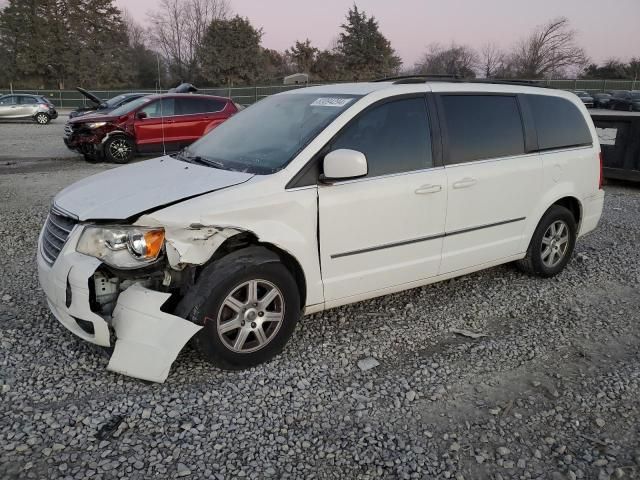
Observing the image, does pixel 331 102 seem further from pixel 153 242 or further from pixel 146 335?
pixel 146 335

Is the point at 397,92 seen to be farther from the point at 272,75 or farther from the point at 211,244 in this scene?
the point at 272,75

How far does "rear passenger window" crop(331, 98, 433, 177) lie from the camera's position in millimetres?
3619

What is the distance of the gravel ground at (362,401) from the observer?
257 cm

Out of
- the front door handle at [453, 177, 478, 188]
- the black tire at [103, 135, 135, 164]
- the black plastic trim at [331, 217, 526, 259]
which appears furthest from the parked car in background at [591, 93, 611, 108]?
the front door handle at [453, 177, 478, 188]

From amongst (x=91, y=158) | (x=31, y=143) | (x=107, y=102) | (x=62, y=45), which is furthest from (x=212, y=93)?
(x=91, y=158)

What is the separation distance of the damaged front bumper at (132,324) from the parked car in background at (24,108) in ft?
84.1

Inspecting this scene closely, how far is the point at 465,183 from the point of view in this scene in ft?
13.3

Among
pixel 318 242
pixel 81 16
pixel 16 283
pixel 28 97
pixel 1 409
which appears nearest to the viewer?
pixel 1 409

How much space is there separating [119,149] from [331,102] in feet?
33.2

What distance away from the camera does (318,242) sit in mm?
3447

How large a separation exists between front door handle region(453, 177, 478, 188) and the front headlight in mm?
2236

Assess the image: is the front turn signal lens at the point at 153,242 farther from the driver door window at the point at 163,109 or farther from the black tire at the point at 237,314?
the driver door window at the point at 163,109

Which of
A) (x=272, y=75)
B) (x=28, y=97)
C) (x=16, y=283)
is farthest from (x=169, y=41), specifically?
(x=16, y=283)

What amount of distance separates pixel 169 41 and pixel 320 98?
2034 inches
